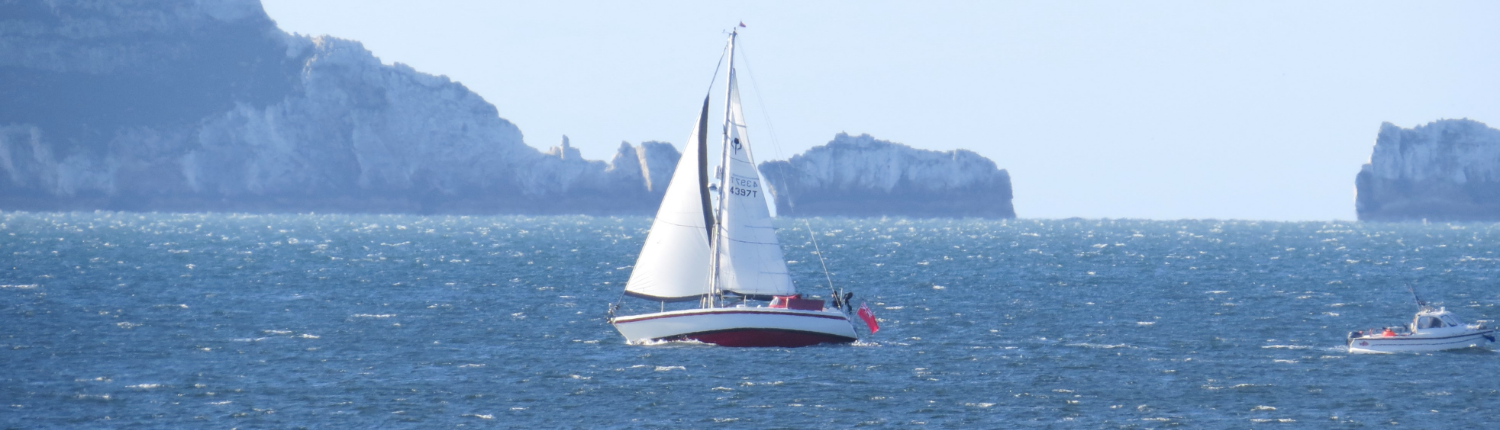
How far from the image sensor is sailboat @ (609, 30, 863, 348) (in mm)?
38406

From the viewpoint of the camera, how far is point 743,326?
38.1 metres

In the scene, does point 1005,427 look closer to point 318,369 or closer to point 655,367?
point 655,367

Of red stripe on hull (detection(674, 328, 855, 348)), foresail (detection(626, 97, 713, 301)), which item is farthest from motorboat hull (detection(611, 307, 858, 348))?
foresail (detection(626, 97, 713, 301))

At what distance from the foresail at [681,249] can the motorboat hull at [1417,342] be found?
16558 mm

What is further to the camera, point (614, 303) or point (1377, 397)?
point (614, 303)

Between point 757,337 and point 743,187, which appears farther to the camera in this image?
point 743,187

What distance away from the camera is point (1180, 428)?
27266 mm

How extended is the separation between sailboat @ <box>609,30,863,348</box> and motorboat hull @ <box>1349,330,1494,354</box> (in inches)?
503

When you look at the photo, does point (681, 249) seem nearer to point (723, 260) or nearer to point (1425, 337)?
point (723, 260)

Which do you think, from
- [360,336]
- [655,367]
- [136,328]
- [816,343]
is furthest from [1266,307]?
[136,328]

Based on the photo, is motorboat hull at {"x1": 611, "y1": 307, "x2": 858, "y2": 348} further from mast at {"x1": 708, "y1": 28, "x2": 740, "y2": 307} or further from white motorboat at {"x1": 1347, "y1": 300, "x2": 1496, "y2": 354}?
white motorboat at {"x1": 1347, "y1": 300, "x2": 1496, "y2": 354}

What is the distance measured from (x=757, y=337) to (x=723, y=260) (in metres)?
2.18

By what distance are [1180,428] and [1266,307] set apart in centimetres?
2827

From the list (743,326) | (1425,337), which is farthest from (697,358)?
(1425,337)
